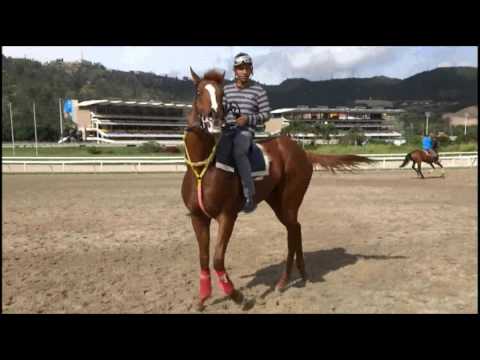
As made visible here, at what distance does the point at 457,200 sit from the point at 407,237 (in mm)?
5881

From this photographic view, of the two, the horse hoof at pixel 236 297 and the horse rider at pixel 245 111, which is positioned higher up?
the horse rider at pixel 245 111

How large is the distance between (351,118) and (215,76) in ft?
419

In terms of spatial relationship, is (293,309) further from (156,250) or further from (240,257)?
(156,250)

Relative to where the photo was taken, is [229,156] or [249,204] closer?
[229,156]

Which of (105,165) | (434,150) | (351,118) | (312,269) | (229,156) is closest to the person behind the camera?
(229,156)

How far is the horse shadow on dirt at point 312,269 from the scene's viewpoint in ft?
17.5

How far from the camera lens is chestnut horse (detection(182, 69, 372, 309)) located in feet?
13.4

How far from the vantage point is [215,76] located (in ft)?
13.7

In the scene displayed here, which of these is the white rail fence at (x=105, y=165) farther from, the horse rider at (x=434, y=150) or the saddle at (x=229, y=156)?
the saddle at (x=229, y=156)

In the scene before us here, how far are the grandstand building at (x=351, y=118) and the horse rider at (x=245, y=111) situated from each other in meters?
113

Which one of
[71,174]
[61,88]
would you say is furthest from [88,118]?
[71,174]

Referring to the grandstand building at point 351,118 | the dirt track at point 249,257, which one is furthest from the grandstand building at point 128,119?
the dirt track at point 249,257

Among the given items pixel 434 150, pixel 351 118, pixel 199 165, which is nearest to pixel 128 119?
pixel 351 118

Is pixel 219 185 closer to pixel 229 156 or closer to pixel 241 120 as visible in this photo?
pixel 229 156
